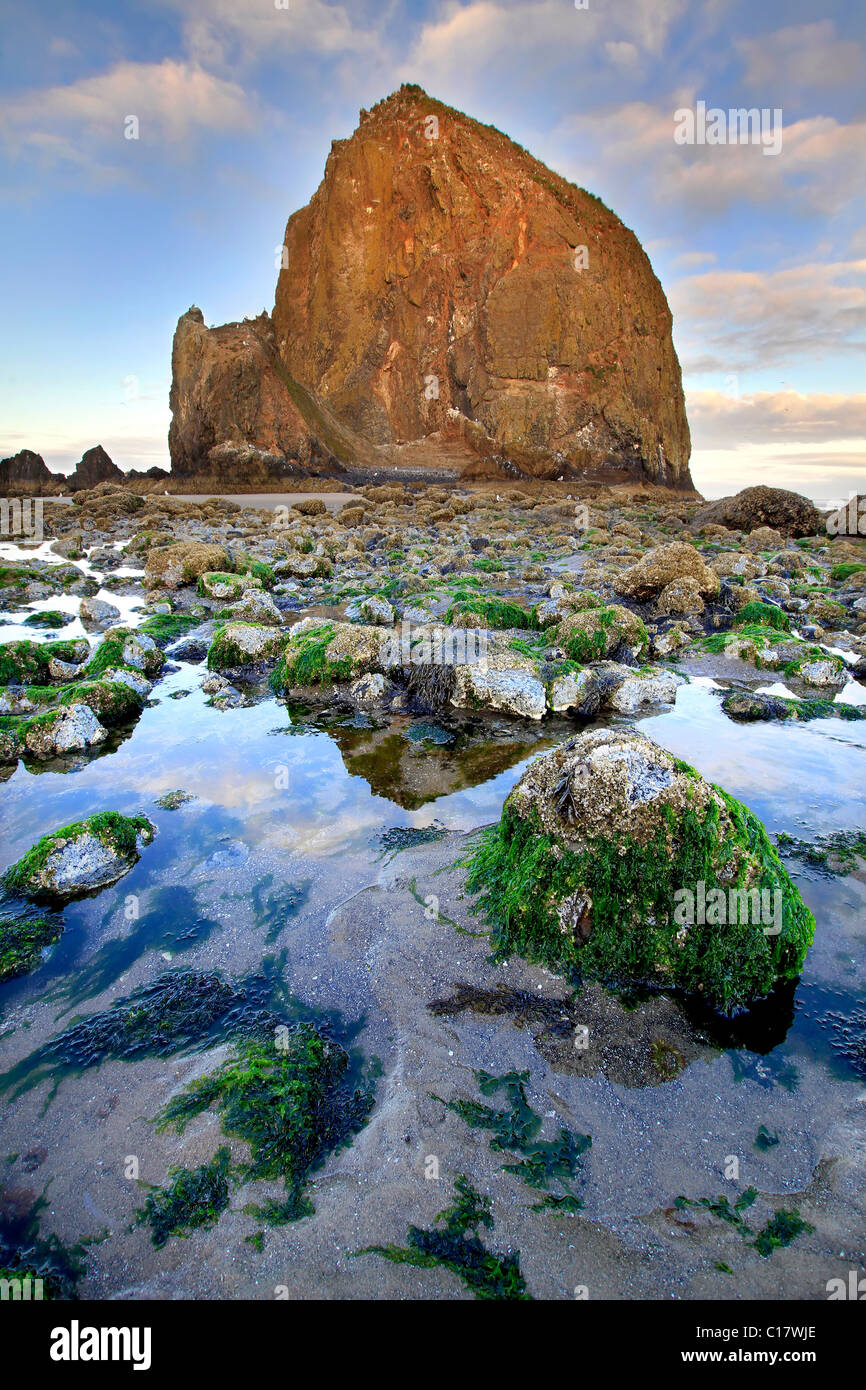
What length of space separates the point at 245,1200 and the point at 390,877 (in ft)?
6.75

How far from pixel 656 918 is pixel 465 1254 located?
182 cm

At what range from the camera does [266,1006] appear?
3.24 m

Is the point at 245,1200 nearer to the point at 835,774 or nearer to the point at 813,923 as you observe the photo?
the point at 813,923

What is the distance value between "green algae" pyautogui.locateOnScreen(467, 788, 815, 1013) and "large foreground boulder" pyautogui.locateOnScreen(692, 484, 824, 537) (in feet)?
73.5

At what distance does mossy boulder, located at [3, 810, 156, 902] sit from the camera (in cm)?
407

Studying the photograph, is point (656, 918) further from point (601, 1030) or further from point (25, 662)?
point (25, 662)

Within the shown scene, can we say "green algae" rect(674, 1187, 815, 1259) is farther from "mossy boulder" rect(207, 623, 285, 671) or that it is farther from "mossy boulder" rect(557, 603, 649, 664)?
"mossy boulder" rect(207, 623, 285, 671)

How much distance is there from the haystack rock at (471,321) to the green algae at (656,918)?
5995cm

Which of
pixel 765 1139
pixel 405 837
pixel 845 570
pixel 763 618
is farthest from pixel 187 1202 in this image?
pixel 845 570

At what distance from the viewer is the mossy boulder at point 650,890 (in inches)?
131

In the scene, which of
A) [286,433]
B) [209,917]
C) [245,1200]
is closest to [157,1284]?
[245,1200]

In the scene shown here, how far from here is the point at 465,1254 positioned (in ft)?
7.07

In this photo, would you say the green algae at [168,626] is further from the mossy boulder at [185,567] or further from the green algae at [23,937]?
the green algae at [23,937]

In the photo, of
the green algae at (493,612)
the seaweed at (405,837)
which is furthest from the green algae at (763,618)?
the seaweed at (405,837)
